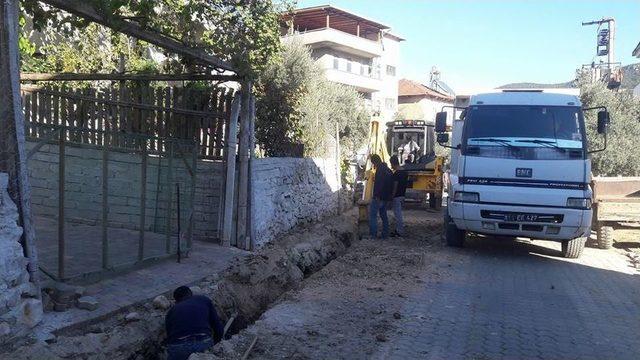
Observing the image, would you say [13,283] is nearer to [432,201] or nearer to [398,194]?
[398,194]

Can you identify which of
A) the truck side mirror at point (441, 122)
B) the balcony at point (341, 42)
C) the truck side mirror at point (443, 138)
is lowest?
the truck side mirror at point (443, 138)

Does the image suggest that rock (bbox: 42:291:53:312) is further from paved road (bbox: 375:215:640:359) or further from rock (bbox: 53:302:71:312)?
paved road (bbox: 375:215:640:359)

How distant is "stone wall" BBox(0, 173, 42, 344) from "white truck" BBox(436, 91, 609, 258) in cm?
712

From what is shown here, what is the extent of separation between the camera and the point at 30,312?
194 inches

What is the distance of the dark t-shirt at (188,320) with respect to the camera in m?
5.12

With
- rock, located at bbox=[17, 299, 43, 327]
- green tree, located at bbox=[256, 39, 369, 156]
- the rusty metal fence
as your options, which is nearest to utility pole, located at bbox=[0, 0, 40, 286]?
rock, located at bbox=[17, 299, 43, 327]

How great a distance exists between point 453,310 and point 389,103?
4451 cm

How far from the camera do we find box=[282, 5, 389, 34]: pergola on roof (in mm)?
40688

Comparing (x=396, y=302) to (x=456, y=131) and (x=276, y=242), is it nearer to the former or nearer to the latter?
(x=276, y=242)

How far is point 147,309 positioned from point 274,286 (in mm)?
2420

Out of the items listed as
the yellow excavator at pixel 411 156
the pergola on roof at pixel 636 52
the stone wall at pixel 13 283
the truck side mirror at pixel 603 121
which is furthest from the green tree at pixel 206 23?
the pergola on roof at pixel 636 52

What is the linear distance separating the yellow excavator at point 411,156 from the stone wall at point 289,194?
1.06m

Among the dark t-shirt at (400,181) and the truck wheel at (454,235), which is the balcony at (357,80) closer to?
the dark t-shirt at (400,181)

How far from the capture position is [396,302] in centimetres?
711
